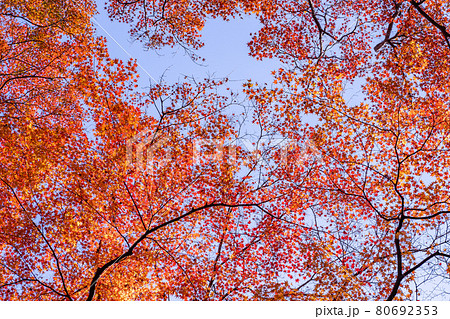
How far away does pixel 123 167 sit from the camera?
1384cm

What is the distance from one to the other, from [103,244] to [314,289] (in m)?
10.3

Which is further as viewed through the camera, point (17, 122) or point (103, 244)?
point (103, 244)

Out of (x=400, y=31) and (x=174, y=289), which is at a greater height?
(x=400, y=31)

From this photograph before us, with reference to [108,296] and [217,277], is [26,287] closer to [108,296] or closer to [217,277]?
[108,296]

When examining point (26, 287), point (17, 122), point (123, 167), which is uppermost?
point (17, 122)

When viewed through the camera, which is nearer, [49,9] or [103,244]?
[49,9]

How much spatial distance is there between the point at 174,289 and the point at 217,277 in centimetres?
208

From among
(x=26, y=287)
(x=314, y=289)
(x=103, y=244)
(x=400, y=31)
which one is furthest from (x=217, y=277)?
(x=400, y=31)
